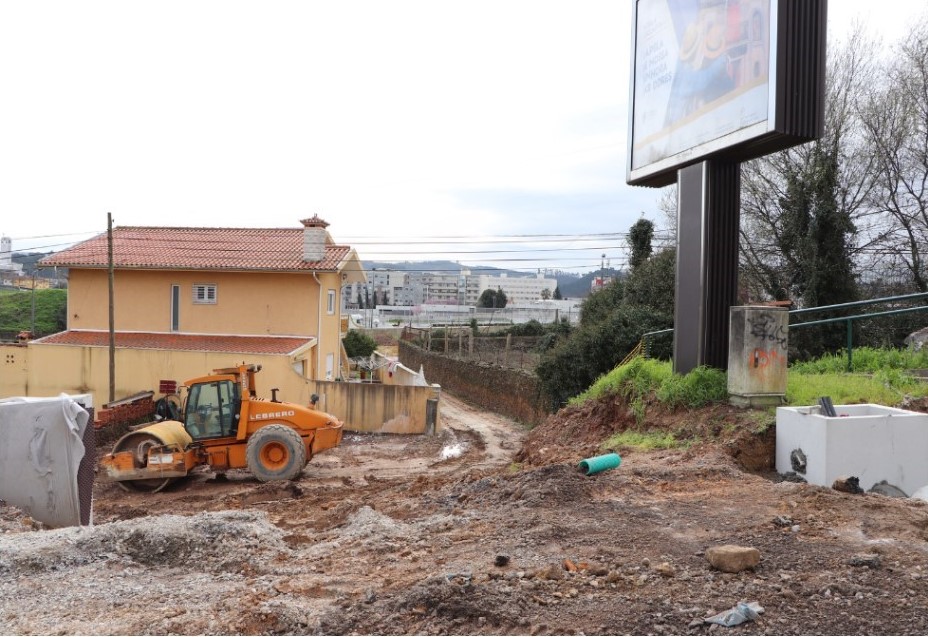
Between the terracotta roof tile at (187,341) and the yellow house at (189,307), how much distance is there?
36mm

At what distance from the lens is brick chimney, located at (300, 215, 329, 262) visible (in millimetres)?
27978

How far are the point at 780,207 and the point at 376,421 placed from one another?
15.2 meters

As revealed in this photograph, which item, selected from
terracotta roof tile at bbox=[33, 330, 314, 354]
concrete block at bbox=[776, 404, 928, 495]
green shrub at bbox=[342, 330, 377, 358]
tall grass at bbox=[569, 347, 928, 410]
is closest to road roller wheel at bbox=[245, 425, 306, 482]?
tall grass at bbox=[569, 347, 928, 410]

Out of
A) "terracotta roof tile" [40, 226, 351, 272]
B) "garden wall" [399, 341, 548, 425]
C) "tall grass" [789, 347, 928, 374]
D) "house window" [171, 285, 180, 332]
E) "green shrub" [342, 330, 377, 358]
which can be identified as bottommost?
"garden wall" [399, 341, 548, 425]

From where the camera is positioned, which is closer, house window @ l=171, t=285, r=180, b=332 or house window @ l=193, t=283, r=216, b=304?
house window @ l=193, t=283, r=216, b=304

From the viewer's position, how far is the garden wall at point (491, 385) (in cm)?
2791

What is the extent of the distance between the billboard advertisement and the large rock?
260 inches

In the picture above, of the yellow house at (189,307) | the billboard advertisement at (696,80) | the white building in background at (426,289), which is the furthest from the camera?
the white building in background at (426,289)

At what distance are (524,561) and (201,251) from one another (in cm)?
2593

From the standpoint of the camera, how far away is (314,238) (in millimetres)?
28266

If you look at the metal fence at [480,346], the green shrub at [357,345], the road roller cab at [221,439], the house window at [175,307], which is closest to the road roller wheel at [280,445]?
the road roller cab at [221,439]

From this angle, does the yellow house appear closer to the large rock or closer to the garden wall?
the garden wall

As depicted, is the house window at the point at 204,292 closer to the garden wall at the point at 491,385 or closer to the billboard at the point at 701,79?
the garden wall at the point at 491,385

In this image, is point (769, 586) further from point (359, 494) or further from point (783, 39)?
point (359, 494)
